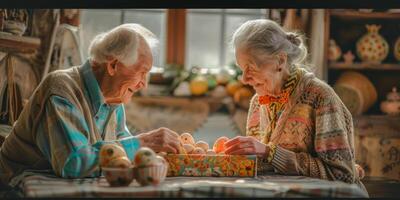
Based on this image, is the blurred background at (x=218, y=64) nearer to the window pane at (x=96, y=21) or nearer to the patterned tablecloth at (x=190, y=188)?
the window pane at (x=96, y=21)

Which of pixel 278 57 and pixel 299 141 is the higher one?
pixel 278 57

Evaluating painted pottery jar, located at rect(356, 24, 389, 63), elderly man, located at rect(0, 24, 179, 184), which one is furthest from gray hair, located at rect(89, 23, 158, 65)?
painted pottery jar, located at rect(356, 24, 389, 63)

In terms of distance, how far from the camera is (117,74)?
104 inches

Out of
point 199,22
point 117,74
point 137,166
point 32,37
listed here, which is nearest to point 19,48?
point 32,37

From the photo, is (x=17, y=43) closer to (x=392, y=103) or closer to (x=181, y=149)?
(x=181, y=149)

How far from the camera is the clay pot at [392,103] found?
4.87 metres

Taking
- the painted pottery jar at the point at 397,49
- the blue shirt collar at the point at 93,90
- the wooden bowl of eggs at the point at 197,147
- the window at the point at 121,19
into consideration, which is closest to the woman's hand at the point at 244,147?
the wooden bowl of eggs at the point at 197,147

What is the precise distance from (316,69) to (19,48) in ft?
7.12

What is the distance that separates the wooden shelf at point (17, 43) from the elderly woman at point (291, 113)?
48.0 inches

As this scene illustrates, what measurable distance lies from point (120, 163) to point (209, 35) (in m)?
3.56

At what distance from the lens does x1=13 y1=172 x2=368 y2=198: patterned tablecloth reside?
6.85 ft

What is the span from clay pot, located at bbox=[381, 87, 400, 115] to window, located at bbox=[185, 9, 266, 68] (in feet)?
4.35

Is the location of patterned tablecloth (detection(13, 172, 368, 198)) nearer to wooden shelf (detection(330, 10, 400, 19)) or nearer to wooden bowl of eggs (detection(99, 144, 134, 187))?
wooden bowl of eggs (detection(99, 144, 134, 187))
